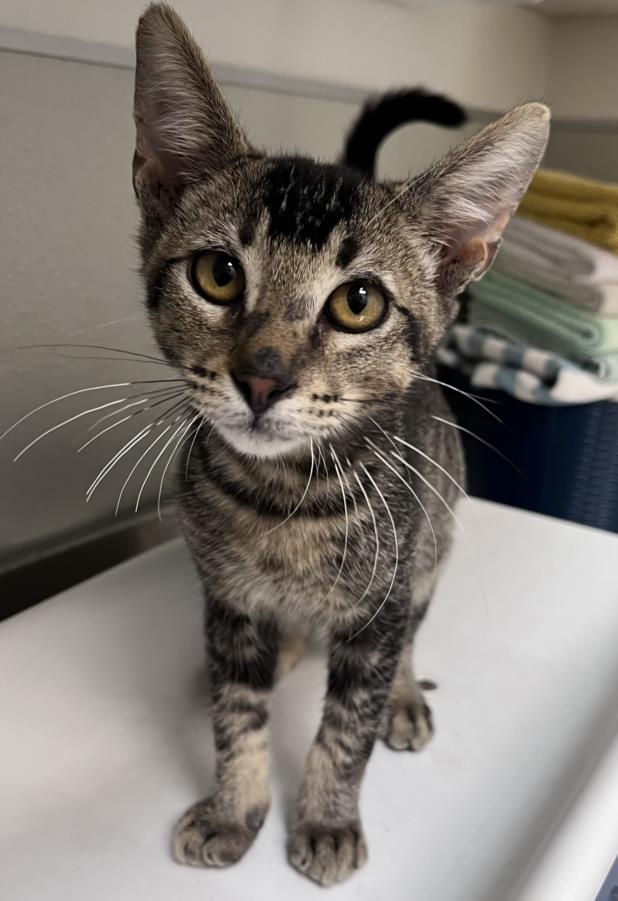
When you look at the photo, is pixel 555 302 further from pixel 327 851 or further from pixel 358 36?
pixel 327 851

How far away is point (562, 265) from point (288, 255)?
0.95m

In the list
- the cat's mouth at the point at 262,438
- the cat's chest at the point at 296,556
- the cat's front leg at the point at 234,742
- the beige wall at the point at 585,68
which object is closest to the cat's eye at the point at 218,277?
the cat's mouth at the point at 262,438

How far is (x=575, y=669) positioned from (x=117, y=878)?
56 centimetres

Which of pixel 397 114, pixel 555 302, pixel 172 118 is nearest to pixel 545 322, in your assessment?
pixel 555 302

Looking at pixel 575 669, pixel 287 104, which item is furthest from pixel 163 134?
pixel 575 669

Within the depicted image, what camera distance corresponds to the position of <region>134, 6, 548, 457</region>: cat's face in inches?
23.6

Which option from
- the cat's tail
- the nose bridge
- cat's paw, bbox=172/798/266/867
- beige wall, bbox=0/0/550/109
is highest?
beige wall, bbox=0/0/550/109

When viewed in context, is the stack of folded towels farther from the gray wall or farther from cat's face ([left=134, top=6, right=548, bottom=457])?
cat's face ([left=134, top=6, right=548, bottom=457])

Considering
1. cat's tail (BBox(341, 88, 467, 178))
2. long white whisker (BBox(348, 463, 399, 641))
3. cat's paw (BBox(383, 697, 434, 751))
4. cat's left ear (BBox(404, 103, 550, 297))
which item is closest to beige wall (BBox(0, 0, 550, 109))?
cat's tail (BBox(341, 88, 467, 178))

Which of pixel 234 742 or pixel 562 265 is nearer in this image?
pixel 234 742

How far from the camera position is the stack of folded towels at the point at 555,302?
1.38 meters

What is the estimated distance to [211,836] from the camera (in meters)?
0.73

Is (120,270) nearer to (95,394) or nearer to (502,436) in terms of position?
(95,394)

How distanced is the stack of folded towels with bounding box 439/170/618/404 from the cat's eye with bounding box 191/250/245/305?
0.88 meters
